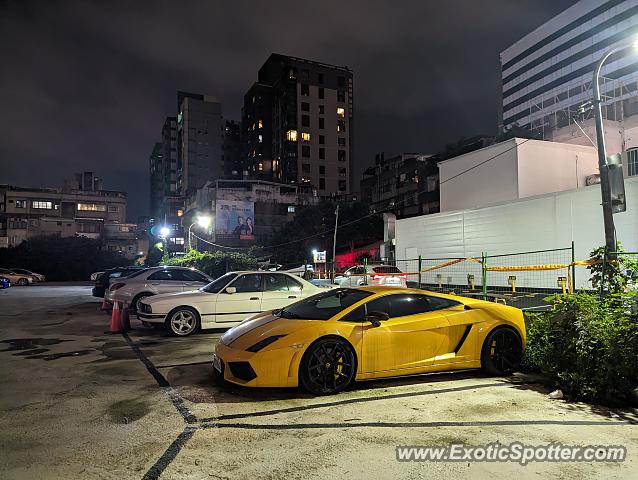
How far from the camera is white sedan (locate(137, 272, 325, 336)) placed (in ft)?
32.3

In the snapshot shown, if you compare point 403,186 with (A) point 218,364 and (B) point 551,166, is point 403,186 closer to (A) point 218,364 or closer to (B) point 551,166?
(B) point 551,166

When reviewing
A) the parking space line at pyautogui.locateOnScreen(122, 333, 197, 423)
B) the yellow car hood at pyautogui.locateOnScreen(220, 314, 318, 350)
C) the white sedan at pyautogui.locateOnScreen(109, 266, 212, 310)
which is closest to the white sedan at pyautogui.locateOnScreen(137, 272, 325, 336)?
the parking space line at pyautogui.locateOnScreen(122, 333, 197, 423)

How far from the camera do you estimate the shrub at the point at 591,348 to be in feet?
17.1

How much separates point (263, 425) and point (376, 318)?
202cm

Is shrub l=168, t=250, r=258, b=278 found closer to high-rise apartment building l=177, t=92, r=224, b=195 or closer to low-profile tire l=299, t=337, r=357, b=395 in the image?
low-profile tire l=299, t=337, r=357, b=395

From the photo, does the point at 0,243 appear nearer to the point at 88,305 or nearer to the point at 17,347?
the point at 88,305

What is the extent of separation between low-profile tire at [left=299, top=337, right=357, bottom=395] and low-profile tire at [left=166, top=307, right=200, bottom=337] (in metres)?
5.19

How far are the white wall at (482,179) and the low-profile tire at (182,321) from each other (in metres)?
17.9

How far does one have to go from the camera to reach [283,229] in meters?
51.7

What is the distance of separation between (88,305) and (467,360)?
16.1 metres

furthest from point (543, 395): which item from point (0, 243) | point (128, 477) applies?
point (0, 243)

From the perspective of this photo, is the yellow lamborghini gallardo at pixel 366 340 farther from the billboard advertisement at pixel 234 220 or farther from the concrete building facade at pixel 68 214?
the concrete building facade at pixel 68 214

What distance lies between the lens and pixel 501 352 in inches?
255

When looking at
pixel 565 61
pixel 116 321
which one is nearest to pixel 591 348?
pixel 116 321
